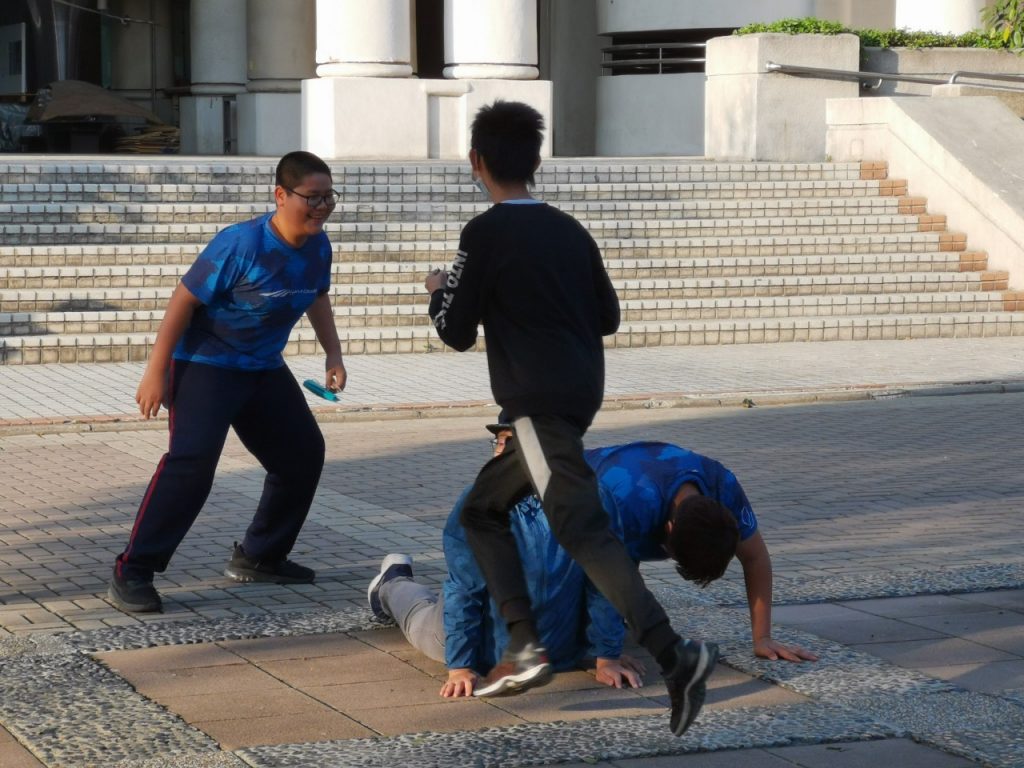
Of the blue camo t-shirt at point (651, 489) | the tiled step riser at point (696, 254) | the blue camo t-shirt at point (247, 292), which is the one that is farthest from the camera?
the tiled step riser at point (696, 254)

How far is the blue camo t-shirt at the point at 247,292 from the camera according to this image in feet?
19.5

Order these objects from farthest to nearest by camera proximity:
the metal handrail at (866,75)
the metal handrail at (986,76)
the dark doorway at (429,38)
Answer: the dark doorway at (429,38) → the metal handrail at (866,75) → the metal handrail at (986,76)

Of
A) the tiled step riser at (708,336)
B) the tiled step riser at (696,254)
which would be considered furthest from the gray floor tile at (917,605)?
the tiled step riser at (696,254)

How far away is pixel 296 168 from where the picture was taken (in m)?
6.04

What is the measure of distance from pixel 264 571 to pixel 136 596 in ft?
2.06

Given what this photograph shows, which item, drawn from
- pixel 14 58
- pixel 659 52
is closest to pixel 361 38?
pixel 659 52

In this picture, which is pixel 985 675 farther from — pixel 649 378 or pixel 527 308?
pixel 649 378

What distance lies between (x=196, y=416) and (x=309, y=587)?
33.4 inches

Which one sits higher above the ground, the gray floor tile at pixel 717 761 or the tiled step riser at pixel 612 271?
the tiled step riser at pixel 612 271

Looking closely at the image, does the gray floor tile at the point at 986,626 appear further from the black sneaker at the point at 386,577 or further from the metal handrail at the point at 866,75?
the metal handrail at the point at 866,75

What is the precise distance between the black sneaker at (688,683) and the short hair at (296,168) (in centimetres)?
239

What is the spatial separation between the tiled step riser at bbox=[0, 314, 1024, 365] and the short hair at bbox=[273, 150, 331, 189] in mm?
7474

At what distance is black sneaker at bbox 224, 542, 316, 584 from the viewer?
6449 millimetres

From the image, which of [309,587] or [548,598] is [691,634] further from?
[309,587]
